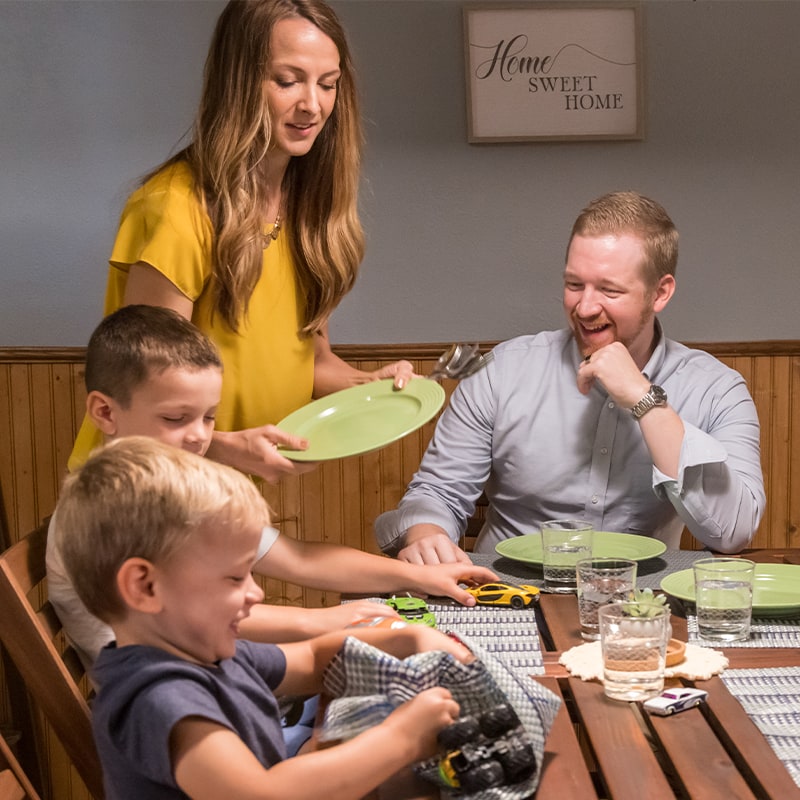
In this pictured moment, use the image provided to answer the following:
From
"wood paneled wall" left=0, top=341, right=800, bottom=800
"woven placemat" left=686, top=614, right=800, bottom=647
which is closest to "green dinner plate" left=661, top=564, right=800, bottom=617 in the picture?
"woven placemat" left=686, top=614, right=800, bottom=647

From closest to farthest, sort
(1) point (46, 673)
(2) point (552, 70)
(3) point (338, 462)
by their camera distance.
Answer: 1. (1) point (46, 673)
2. (2) point (552, 70)
3. (3) point (338, 462)

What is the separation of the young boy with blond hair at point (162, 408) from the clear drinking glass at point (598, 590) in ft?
0.68

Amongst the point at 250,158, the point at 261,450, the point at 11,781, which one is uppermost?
the point at 250,158

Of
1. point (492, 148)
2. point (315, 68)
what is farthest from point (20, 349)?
point (315, 68)

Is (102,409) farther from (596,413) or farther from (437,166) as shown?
(437,166)

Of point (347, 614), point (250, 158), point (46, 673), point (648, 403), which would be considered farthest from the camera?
point (648, 403)

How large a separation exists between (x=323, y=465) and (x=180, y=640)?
221 cm

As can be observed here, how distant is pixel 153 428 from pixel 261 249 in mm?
469

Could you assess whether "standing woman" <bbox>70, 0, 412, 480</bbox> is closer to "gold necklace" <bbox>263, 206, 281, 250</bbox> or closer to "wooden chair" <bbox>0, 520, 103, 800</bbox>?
"gold necklace" <bbox>263, 206, 281, 250</bbox>

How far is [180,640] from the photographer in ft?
3.78

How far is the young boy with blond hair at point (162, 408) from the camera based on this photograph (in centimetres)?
148

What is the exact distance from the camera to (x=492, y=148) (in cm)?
321

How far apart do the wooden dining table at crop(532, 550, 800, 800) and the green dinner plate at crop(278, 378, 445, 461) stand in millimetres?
444

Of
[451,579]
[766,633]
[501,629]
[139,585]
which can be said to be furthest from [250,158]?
[766,633]
